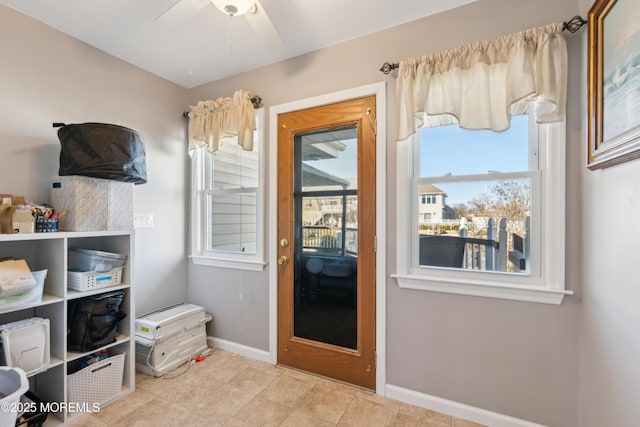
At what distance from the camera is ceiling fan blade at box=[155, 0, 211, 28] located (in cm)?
134

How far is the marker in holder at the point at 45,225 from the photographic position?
1.60 m

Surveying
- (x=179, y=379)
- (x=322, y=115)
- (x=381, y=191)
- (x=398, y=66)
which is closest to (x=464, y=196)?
(x=381, y=191)

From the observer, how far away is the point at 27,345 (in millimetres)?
1485

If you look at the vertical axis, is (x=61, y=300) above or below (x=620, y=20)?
below

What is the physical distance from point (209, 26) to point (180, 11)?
564 millimetres

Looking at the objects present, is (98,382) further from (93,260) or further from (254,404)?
(254,404)

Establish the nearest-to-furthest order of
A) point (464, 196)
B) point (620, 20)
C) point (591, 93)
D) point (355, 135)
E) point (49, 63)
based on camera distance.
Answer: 1. point (620, 20)
2. point (591, 93)
3. point (464, 196)
4. point (49, 63)
5. point (355, 135)

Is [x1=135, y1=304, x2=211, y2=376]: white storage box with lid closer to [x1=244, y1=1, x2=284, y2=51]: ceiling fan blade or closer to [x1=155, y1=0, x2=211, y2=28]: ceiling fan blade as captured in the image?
[x1=155, y1=0, x2=211, y2=28]: ceiling fan blade

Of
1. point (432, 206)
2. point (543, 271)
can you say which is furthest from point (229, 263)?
point (543, 271)

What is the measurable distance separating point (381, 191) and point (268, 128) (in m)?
1.10

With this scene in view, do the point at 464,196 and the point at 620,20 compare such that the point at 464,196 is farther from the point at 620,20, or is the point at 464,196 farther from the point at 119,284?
the point at 119,284

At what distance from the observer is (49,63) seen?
74.1 inches

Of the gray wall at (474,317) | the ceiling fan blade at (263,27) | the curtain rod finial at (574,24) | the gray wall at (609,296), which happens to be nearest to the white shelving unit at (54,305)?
the ceiling fan blade at (263,27)

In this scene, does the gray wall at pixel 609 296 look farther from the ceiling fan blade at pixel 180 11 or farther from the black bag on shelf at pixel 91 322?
the black bag on shelf at pixel 91 322
